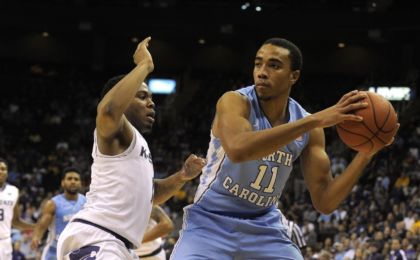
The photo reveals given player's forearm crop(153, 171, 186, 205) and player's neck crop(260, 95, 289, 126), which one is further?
player's forearm crop(153, 171, 186, 205)

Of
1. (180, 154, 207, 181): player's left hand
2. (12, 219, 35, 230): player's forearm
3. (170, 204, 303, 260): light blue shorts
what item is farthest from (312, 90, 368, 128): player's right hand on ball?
(12, 219, 35, 230): player's forearm

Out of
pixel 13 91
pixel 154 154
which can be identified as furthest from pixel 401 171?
pixel 13 91

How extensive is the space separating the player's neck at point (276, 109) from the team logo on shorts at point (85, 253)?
129 cm

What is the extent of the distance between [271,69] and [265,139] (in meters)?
0.69

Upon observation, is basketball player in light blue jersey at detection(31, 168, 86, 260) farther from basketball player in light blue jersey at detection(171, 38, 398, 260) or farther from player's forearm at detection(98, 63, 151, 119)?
player's forearm at detection(98, 63, 151, 119)

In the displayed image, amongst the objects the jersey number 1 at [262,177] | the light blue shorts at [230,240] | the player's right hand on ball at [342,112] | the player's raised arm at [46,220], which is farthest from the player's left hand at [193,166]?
the player's raised arm at [46,220]

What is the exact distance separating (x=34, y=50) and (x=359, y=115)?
28.6 metres

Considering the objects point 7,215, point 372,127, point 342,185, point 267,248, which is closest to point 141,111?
point 267,248

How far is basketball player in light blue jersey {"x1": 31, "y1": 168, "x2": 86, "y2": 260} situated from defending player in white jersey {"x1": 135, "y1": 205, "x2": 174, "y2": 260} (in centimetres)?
93

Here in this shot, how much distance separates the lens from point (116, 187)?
15.0ft

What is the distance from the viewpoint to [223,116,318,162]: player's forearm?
3734 millimetres

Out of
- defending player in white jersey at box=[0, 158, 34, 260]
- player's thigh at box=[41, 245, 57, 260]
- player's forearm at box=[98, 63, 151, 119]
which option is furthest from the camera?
defending player in white jersey at box=[0, 158, 34, 260]

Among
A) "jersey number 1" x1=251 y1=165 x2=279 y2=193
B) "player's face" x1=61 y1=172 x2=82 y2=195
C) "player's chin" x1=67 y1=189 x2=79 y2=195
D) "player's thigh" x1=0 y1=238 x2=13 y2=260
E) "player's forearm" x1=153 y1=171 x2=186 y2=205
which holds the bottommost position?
"player's thigh" x1=0 y1=238 x2=13 y2=260

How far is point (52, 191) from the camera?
2253cm
